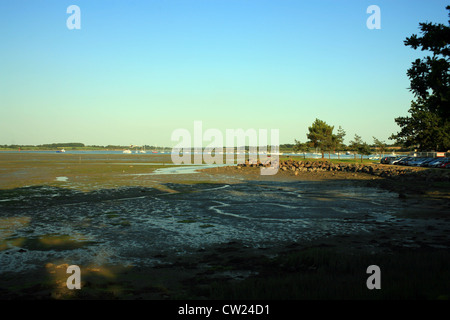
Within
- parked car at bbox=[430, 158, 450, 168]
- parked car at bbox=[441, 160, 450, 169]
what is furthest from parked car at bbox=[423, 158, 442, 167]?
parked car at bbox=[441, 160, 450, 169]

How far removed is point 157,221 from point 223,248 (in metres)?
5.36

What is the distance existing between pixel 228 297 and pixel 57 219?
38.5 feet

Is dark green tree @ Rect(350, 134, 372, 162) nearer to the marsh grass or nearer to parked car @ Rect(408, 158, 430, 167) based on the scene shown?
parked car @ Rect(408, 158, 430, 167)

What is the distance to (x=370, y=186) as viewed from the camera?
Result: 103ft

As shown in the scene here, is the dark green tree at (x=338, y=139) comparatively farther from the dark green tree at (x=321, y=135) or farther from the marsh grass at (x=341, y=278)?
the marsh grass at (x=341, y=278)

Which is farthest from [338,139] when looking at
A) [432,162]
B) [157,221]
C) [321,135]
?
[157,221]

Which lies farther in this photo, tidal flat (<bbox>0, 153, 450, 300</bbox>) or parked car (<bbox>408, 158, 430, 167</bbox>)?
parked car (<bbox>408, 158, 430, 167</bbox>)

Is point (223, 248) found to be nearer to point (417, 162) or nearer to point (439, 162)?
point (439, 162)

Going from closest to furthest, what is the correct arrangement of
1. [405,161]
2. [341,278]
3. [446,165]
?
[341,278]
[446,165]
[405,161]

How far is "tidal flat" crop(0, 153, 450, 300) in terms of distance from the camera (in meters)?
7.05

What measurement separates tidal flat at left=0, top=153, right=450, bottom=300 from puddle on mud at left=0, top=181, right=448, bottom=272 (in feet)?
0.15

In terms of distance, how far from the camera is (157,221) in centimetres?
1545

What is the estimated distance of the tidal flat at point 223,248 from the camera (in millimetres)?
7055

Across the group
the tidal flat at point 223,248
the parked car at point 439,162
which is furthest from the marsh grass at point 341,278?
the parked car at point 439,162
